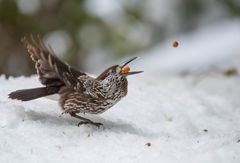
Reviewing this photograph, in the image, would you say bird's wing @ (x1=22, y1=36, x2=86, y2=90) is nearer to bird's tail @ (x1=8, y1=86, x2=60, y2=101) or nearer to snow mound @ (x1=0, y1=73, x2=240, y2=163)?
bird's tail @ (x1=8, y1=86, x2=60, y2=101)

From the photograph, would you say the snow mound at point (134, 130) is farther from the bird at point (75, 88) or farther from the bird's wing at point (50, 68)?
the bird's wing at point (50, 68)

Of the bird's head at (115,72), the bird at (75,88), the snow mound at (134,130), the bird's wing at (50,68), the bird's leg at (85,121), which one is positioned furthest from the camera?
the bird's head at (115,72)

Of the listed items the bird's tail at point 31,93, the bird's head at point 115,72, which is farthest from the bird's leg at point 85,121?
the bird's head at point 115,72

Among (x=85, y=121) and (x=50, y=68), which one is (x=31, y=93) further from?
(x=85, y=121)

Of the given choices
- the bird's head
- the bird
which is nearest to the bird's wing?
the bird

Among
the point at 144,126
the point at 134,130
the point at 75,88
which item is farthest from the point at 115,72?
the point at 144,126

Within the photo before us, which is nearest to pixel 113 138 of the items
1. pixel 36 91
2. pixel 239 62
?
pixel 36 91
